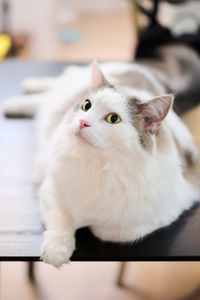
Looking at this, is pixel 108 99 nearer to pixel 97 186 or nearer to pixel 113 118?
pixel 113 118

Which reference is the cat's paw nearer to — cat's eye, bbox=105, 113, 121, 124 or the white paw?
cat's eye, bbox=105, 113, 121, 124

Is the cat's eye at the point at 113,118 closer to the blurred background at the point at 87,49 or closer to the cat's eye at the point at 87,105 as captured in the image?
the cat's eye at the point at 87,105

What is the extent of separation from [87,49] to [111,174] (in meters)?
2.96

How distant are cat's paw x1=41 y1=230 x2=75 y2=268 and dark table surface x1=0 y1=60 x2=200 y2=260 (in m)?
0.02

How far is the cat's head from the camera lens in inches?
31.4

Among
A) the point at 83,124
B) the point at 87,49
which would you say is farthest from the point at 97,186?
the point at 87,49

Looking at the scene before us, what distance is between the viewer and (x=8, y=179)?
44.8 inches

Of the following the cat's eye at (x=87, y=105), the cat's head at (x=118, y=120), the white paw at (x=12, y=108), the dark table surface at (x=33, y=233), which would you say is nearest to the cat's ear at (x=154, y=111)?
the cat's head at (x=118, y=120)

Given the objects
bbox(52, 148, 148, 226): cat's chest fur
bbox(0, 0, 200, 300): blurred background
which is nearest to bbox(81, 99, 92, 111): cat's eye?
bbox(52, 148, 148, 226): cat's chest fur

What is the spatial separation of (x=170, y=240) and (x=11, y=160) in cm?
56

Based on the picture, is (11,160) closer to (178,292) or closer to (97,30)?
(178,292)

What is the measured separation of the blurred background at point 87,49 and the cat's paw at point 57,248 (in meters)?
0.66

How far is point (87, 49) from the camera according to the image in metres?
3.64

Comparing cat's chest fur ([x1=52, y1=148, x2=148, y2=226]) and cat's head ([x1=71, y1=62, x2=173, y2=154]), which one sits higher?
cat's head ([x1=71, y1=62, x2=173, y2=154])
